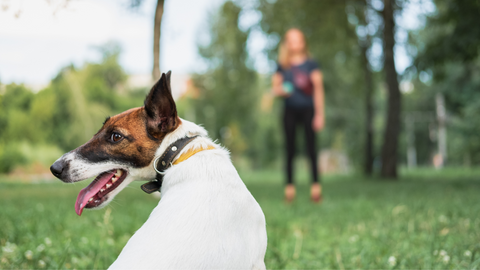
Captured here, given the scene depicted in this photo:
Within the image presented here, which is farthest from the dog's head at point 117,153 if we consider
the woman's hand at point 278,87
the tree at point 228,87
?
the woman's hand at point 278,87

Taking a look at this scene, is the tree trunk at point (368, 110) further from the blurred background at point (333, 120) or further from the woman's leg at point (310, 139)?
the woman's leg at point (310, 139)

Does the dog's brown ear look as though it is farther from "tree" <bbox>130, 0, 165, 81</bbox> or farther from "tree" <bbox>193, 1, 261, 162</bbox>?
"tree" <bbox>130, 0, 165, 81</bbox>

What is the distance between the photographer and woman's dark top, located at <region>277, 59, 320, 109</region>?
19.8 feet

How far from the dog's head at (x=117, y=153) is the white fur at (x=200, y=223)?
0.06 meters

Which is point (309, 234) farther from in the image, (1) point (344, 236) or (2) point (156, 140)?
(2) point (156, 140)

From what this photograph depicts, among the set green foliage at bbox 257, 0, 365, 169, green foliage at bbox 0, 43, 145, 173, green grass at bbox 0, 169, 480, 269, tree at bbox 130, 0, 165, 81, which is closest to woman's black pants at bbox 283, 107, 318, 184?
green grass at bbox 0, 169, 480, 269

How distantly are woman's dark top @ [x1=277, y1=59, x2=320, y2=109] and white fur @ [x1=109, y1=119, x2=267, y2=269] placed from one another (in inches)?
168

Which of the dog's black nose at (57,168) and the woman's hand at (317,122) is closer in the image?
the dog's black nose at (57,168)

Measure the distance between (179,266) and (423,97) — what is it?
139 feet

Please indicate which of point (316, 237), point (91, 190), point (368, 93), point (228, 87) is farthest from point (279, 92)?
point (228, 87)

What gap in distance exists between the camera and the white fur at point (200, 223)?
1407 millimetres

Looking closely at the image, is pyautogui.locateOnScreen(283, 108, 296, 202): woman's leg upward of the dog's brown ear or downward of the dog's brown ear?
downward

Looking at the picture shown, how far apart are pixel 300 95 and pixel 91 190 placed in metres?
4.55

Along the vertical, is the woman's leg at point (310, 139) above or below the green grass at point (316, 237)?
above
